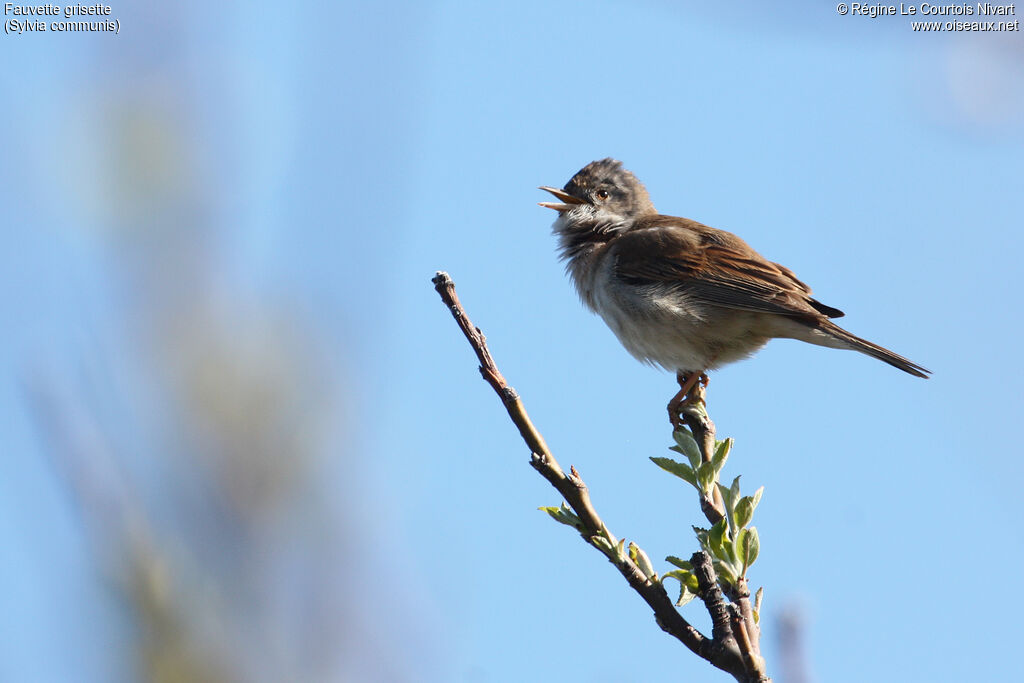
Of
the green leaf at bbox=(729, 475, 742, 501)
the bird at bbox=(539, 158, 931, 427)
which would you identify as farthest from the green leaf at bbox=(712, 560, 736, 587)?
the bird at bbox=(539, 158, 931, 427)

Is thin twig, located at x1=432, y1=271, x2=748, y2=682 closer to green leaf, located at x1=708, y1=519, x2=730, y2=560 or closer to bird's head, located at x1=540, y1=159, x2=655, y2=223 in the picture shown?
green leaf, located at x1=708, y1=519, x2=730, y2=560

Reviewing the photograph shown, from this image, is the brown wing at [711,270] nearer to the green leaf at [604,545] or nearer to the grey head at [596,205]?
the grey head at [596,205]

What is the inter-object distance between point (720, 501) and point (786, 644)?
1042mm

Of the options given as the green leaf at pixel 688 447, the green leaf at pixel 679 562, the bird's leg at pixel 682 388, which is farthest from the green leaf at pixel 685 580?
the bird's leg at pixel 682 388

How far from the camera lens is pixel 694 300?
242 inches

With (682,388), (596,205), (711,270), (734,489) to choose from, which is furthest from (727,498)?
(596,205)

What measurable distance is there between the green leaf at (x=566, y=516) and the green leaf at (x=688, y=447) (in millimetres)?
421

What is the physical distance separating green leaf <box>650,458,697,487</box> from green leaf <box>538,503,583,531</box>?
342mm

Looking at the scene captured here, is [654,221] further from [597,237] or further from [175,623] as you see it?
[175,623]

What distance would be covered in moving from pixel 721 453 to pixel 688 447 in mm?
119

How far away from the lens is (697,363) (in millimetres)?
6051

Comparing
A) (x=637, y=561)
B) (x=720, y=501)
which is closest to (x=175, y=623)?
(x=637, y=561)

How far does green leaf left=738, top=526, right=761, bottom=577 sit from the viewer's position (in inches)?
105

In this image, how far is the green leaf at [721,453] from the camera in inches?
121
